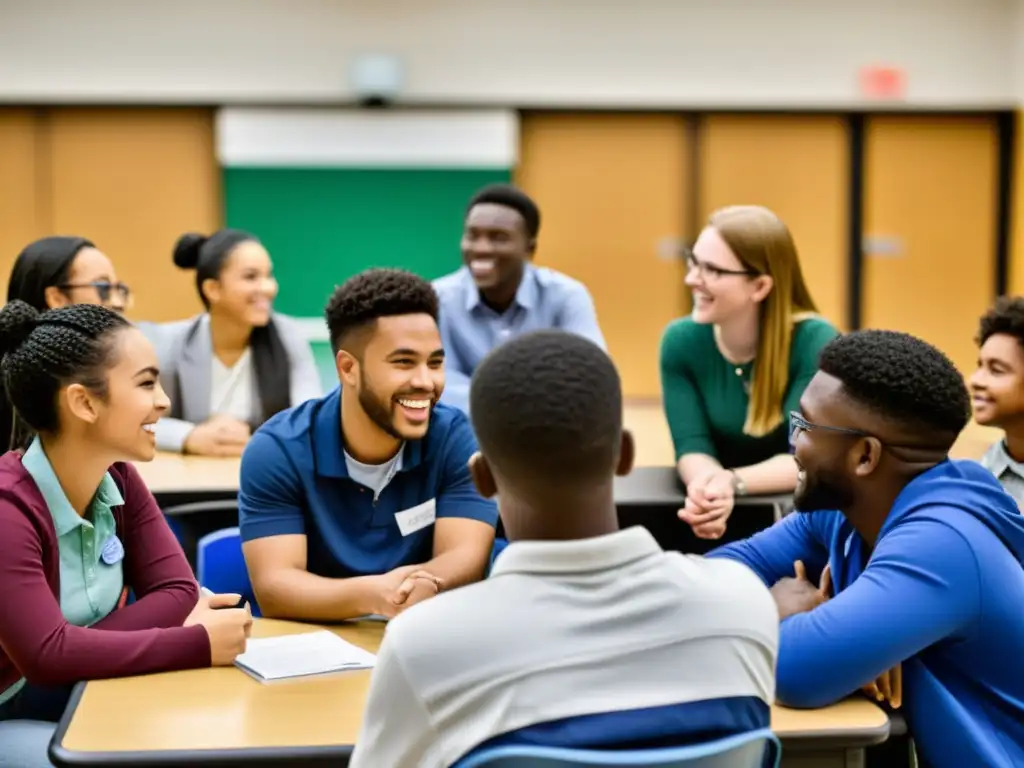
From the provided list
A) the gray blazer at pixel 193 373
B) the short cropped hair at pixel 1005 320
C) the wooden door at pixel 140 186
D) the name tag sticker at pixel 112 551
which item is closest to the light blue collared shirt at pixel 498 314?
the gray blazer at pixel 193 373

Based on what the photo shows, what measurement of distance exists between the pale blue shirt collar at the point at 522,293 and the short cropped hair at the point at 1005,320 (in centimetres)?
170

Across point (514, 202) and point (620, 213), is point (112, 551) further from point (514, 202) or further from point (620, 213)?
point (620, 213)

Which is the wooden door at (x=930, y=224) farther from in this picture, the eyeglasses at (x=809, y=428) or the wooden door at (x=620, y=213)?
the eyeglasses at (x=809, y=428)

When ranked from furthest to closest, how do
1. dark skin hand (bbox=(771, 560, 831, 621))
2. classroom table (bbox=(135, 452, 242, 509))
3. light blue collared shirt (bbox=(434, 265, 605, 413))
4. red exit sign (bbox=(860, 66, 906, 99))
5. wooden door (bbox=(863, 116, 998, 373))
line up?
wooden door (bbox=(863, 116, 998, 373)), red exit sign (bbox=(860, 66, 906, 99)), light blue collared shirt (bbox=(434, 265, 605, 413)), classroom table (bbox=(135, 452, 242, 509)), dark skin hand (bbox=(771, 560, 831, 621))

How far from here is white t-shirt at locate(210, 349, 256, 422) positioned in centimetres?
397

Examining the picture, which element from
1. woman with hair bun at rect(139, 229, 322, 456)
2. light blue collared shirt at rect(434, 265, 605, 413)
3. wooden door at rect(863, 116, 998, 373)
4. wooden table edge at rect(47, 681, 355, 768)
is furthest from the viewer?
wooden door at rect(863, 116, 998, 373)

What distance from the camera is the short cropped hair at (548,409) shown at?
4.11 ft

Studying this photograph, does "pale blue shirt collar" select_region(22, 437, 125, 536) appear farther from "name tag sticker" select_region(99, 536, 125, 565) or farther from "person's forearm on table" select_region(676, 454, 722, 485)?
"person's forearm on table" select_region(676, 454, 722, 485)

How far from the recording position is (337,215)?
290 inches

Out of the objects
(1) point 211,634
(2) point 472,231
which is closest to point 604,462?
(1) point 211,634

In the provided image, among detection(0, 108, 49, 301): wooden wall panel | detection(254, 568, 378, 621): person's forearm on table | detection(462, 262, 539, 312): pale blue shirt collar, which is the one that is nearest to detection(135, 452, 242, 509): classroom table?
detection(254, 568, 378, 621): person's forearm on table

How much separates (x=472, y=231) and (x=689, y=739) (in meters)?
3.09

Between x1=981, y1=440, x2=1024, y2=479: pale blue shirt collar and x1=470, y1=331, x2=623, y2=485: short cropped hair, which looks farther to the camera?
x1=981, y1=440, x2=1024, y2=479: pale blue shirt collar

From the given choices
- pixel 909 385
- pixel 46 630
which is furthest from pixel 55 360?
pixel 909 385
